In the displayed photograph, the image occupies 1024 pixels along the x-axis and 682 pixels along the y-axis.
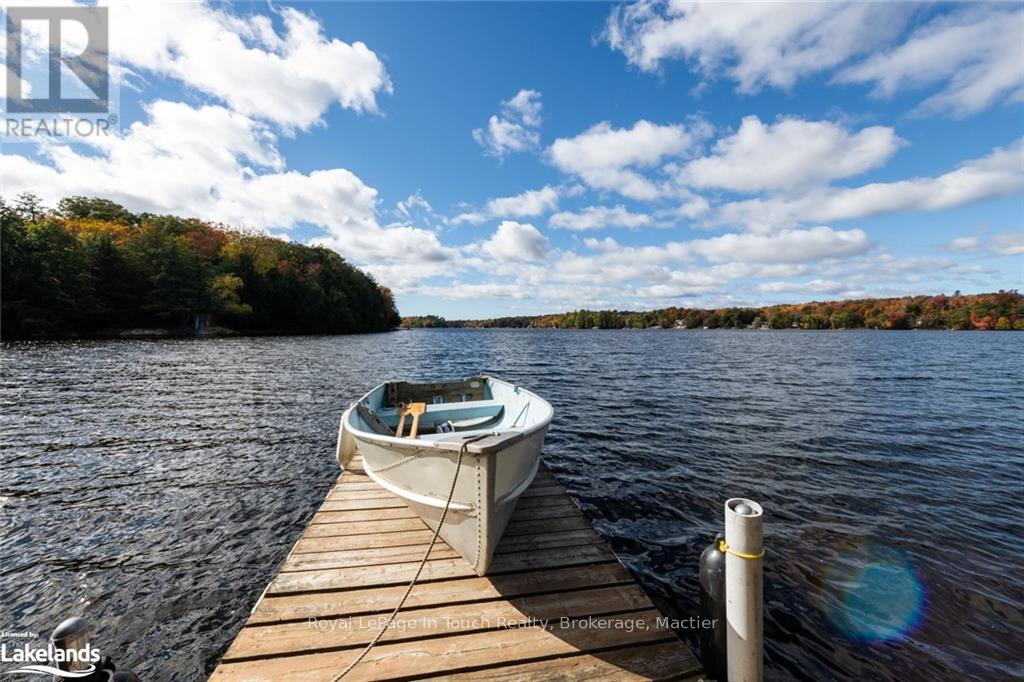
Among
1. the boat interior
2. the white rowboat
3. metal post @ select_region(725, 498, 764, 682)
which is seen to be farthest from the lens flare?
the boat interior

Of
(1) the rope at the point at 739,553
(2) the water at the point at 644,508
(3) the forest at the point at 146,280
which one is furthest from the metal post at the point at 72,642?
(3) the forest at the point at 146,280

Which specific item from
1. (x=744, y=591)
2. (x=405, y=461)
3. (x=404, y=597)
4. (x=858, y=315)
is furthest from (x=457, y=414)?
(x=858, y=315)

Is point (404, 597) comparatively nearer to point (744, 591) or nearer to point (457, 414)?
point (744, 591)

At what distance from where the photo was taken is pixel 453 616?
3.41m

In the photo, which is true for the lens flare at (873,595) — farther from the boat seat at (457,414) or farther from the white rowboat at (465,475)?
the boat seat at (457,414)

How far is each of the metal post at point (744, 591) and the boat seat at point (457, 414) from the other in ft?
18.4

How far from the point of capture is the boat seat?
8.00 metres

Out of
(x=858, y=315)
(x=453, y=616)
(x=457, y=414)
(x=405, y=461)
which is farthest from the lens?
(x=858, y=315)

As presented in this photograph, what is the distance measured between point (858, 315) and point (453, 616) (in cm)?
14305

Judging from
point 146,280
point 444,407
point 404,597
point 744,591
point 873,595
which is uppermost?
point 146,280

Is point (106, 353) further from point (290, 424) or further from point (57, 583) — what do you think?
point (57, 583)

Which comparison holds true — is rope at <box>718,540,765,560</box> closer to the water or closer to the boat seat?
the water

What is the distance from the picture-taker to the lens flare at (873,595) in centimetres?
428

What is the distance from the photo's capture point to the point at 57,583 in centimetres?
480
